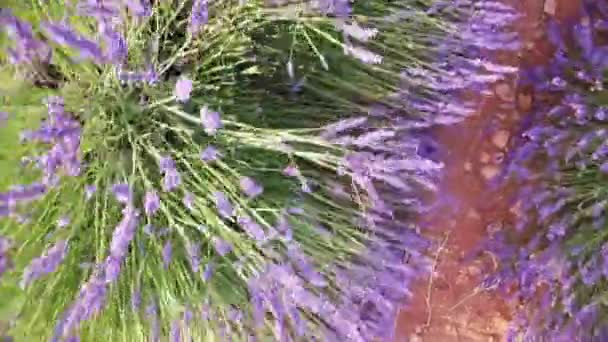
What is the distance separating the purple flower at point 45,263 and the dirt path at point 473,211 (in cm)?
108

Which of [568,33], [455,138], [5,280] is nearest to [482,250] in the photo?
[455,138]

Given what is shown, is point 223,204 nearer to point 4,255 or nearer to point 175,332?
point 175,332

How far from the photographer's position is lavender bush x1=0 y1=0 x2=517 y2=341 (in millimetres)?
1429

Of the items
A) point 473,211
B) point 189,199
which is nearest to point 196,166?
point 189,199

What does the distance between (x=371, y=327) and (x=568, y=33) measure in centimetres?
100

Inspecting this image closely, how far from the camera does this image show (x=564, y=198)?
2.03m

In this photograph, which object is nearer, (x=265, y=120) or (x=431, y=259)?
(x=265, y=120)

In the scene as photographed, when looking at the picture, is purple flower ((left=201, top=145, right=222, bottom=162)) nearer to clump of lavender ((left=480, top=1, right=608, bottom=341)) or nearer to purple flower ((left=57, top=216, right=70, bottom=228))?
purple flower ((left=57, top=216, right=70, bottom=228))

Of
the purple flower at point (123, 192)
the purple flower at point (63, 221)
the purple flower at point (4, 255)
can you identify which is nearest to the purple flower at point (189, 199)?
the purple flower at point (123, 192)

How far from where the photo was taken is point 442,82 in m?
1.89

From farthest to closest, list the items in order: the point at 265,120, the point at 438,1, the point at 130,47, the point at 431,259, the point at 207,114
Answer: the point at 431,259, the point at 438,1, the point at 265,120, the point at 130,47, the point at 207,114

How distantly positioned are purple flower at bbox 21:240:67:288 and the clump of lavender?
1.20 m

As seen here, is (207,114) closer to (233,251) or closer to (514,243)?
(233,251)

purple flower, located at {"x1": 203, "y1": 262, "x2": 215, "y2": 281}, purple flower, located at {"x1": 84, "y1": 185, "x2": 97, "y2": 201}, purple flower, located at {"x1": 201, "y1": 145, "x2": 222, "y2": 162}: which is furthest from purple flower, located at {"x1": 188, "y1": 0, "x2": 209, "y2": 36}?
purple flower, located at {"x1": 203, "y1": 262, "x2": 215, "y2": 281}
